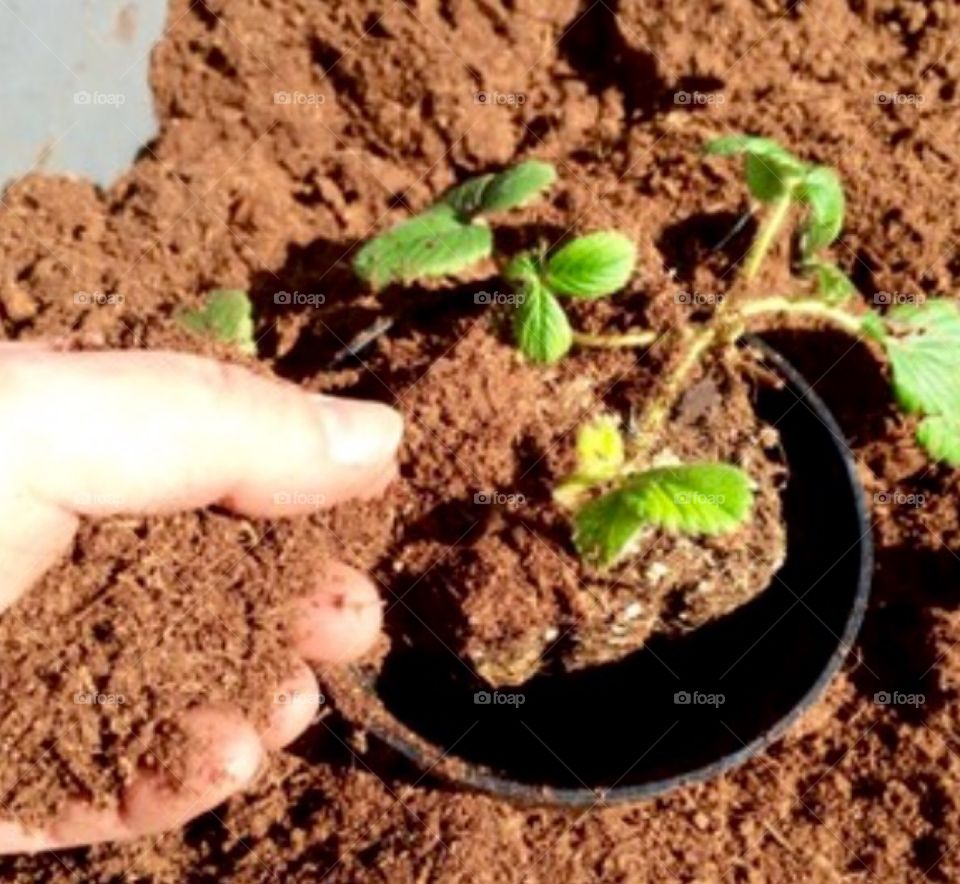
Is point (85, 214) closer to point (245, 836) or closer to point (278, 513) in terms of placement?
point (278, 513)

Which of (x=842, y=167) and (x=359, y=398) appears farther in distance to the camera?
(x=842, y=167)

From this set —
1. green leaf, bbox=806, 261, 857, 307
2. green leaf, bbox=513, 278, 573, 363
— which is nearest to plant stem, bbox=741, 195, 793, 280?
green leaf, bbox=806, 261, 857, 307

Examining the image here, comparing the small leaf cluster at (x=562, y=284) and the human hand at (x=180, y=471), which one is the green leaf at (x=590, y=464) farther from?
the human hand at (x=180, y=471)

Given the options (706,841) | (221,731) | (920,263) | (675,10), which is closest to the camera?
(221,731)

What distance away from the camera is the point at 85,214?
2.84 metres

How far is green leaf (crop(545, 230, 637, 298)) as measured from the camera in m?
2.28

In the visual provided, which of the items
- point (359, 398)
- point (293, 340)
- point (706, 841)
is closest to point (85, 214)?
point (293, 340)

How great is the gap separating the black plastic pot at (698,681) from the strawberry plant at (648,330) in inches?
5.5

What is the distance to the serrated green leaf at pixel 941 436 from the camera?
7.48ft

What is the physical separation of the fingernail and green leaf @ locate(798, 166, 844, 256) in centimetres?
77

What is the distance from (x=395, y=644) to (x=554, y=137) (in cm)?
112

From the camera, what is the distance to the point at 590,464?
2.18 meters

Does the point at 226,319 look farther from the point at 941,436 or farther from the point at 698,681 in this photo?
the point at 941,436

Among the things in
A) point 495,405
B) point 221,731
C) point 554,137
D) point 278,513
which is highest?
point 554,137
